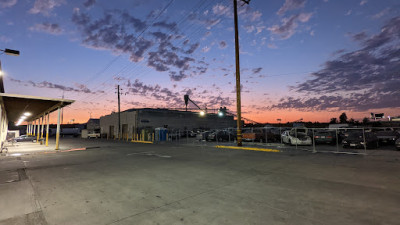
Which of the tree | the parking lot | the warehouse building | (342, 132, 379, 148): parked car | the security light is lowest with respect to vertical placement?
the parking lot

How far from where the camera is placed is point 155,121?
1661 inches

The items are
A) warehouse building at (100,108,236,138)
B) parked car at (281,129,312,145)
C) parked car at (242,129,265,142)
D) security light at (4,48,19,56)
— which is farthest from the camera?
warehouse building at (100,108,236,138)

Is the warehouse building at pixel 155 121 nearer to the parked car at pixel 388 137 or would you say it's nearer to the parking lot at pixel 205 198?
the parking lot at pixel 205 198

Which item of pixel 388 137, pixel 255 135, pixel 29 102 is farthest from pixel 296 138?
pixel 29 102

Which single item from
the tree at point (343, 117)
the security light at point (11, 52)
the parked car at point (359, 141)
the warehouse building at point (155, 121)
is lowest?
the parked car at point (359, 141)

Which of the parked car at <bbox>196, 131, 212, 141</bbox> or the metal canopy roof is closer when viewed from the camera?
the metal canopy roof

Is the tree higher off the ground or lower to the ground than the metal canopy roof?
higher

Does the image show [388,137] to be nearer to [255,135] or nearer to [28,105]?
[255,135]

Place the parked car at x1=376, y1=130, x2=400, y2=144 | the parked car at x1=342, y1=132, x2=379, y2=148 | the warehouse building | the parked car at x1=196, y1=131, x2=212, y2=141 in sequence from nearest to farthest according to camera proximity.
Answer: the parked car at x1=342, y1=132, x2=379, y2=148 < the parked car at x1=376, y1=130, x2=400, y2=144 < the parked car at x1=196, y1=131, x2=212, y2=141 < the warehouse building

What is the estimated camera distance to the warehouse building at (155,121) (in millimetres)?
40469

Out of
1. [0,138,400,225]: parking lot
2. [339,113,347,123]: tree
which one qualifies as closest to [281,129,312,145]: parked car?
[0,138,400,225]: parking lot

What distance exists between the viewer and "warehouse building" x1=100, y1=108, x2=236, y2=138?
40.5 m

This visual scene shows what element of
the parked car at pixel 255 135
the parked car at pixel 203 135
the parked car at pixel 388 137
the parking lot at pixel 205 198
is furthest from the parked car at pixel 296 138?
the parking lot at pixel 205 198

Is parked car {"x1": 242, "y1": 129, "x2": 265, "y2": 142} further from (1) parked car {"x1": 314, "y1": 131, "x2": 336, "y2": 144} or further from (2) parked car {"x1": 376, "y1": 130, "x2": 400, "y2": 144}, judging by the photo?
(2) parked car {"x1": 376, "y1": 130, "x2": 400, "y2": 144}
